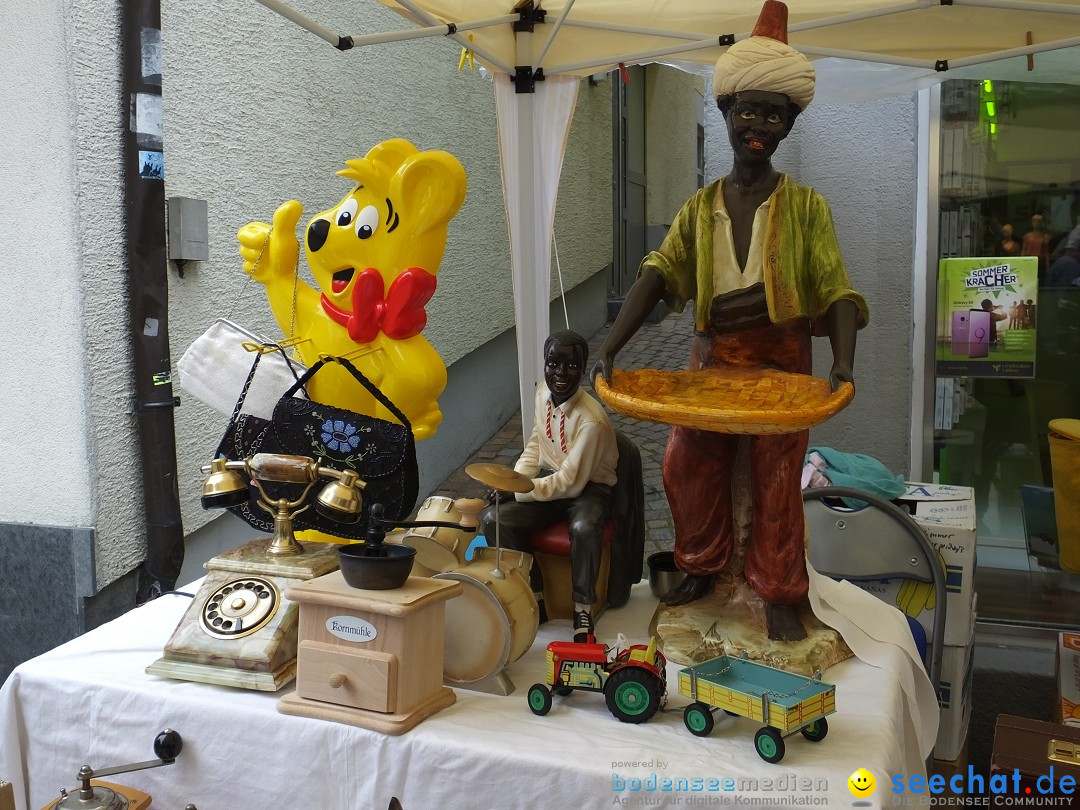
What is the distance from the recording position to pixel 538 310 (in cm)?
314

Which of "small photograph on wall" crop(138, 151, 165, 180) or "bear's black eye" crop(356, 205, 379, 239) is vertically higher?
"small photograph on wall" crop(138, 151, 165, 180)

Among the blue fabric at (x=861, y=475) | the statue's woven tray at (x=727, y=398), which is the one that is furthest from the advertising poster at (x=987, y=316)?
the statue's woven tray at (x=727, y=398)

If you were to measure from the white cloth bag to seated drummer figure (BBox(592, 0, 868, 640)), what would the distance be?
29.6 inches

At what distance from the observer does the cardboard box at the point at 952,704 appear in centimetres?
268

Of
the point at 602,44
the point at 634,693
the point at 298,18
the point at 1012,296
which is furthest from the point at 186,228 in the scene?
the point at 1012,296

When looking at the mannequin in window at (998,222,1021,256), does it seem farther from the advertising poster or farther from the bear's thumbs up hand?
the bear's thumbs up hand

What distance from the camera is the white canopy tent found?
9.08 ft

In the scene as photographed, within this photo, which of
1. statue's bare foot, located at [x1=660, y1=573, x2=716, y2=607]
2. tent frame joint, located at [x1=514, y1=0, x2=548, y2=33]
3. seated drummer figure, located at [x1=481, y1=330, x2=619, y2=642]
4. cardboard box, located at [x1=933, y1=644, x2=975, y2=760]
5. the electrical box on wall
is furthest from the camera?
the electrical box on wall

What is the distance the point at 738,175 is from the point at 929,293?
2830mm

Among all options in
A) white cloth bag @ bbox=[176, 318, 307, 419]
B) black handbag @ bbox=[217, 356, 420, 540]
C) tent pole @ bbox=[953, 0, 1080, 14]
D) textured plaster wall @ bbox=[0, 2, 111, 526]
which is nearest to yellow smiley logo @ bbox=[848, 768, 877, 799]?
black handbag @ bbox=[217, 356, 420, 540]

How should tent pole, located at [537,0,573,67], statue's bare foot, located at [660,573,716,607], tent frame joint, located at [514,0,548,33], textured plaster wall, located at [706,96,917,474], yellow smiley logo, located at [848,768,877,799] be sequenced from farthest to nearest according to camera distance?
textured plaster wall, located at [706,96,917,474], tent frame joint, located at [514,0,548,33], tent pole, located at [537,0,573,67], statue's bare foot, located at [660,573,716,607], yellow smiley logo, located at [848,768,877,799]

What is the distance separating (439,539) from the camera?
1.77 metres

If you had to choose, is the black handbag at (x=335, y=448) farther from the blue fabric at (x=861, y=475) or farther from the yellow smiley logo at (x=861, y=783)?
the blue fabric at (x=861, y=475)

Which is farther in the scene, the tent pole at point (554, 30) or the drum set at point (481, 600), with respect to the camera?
the tent pole at point (554, 30)
